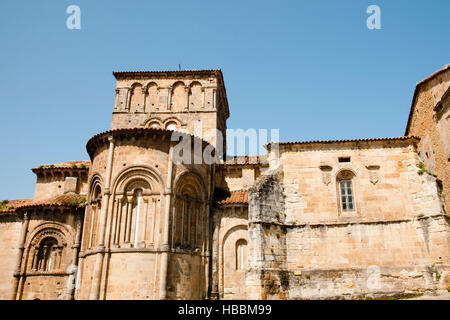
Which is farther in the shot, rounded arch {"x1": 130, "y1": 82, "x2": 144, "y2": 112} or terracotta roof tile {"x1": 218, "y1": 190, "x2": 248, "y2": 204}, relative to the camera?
rounded arch {"x1": 130, "y1": 82, "x2": 144, "y2": 112}

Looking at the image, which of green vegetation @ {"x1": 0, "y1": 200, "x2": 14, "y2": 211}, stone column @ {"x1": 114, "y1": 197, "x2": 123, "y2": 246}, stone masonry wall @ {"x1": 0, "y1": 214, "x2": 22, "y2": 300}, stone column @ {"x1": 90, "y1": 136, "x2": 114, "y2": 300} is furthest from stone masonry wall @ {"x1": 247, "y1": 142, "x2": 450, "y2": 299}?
green vegetation @ {"x1": 0, "y1": 200, "x2": 14, "y2": 211}

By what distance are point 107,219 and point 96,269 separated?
2308mm

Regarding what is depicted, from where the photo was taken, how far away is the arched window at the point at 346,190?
17.1 metres

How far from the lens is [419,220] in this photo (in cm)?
1599

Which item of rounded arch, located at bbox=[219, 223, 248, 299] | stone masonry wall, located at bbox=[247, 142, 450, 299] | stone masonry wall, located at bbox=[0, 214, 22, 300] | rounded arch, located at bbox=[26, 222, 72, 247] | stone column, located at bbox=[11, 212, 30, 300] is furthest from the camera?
stone masonry wall, located at bbox=[0, 214, 22, 300]

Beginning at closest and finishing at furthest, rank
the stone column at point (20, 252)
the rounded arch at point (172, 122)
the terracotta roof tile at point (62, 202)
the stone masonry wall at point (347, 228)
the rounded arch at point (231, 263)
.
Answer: the stone masonry wall at point (347, 228) → the rounded arch at point (231, 263) → the stone column at point (20, 252) → the terracotta roof tile at point (62, 202) → the rounded arch at point (172, 122)

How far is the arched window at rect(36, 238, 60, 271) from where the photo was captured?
20812mm

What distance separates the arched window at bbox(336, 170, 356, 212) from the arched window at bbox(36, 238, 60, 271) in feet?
50.0

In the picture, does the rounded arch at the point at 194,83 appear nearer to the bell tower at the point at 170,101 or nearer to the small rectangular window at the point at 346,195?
the bell tower at the point at 170,101

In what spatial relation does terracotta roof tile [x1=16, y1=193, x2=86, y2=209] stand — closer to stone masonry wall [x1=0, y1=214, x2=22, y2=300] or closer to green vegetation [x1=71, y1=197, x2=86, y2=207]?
green vegetation [x1=71, y1=197, x2=86, y2=207]

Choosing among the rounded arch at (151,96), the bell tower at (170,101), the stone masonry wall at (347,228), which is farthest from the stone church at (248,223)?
the rounded arch at (151,96)

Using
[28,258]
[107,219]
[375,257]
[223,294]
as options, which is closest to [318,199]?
[375,257]

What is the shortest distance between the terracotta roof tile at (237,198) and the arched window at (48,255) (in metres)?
9.46
